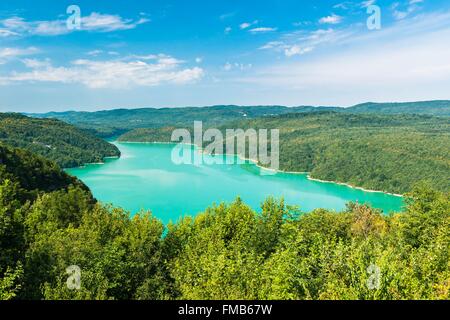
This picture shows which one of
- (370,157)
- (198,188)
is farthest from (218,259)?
(370,157)

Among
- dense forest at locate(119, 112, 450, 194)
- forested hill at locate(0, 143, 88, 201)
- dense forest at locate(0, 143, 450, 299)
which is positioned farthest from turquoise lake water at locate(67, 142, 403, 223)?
dense forest at locate(0, 143, 450, 299)

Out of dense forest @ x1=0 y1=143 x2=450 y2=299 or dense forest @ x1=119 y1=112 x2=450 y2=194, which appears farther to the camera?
dense forest @ x1=119 y1=112 x2=450 y2=194

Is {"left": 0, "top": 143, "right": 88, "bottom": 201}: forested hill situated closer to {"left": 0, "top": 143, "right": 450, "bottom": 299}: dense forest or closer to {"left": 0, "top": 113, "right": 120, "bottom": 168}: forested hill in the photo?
{"left": 0, "top": 143, "right": 450, "bottom": 299}: dense forest

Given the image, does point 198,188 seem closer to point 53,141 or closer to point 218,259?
point 218,259

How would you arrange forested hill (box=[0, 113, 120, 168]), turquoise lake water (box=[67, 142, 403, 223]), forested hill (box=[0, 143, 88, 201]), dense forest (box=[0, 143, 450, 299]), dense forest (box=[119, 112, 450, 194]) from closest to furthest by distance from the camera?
1. dense forest (box=[0, 143, 450, 299])
2. forested hill (box=[0, 143, 88, 201])
3. turquoise lake water (box=[67, 142, 403, 223])
4. dense forest (box=[119, 112, 450, 194])
5. forested hill (box=[0, 113, 120, 168])

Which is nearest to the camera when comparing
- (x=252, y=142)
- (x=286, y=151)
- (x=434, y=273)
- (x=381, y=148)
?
(x=434, y=273)
